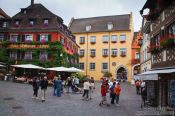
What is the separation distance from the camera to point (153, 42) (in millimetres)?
23719

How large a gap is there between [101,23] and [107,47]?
21.8 feet

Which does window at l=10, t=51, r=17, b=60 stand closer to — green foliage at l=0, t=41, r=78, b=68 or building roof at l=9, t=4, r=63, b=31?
green foliage at l=0, t=41, r=78, b=68

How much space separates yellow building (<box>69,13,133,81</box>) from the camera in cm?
6328

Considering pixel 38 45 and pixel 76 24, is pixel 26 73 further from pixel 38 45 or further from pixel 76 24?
pixel 76 24

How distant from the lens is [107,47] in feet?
214

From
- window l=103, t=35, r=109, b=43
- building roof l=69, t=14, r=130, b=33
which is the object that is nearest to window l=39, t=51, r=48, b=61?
window l=103, t=35, r=109, b=43

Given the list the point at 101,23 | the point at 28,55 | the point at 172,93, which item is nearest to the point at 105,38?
the point at 101,23

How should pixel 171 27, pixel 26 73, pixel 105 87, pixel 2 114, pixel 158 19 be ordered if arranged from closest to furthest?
pixel 2 114 < pixel 171 27 < pixel 105 87 < pixel 158 19 < pixel 26 73

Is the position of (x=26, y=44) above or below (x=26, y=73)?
above

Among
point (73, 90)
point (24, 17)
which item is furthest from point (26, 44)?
point (73, 90)

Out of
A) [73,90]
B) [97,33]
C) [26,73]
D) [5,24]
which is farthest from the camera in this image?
[97,33]

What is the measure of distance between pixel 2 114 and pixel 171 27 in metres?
10.9

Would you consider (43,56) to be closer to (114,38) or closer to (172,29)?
(114,38)

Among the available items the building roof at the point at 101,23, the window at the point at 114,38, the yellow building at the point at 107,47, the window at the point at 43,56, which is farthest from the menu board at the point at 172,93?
the window at the point at 114,38
